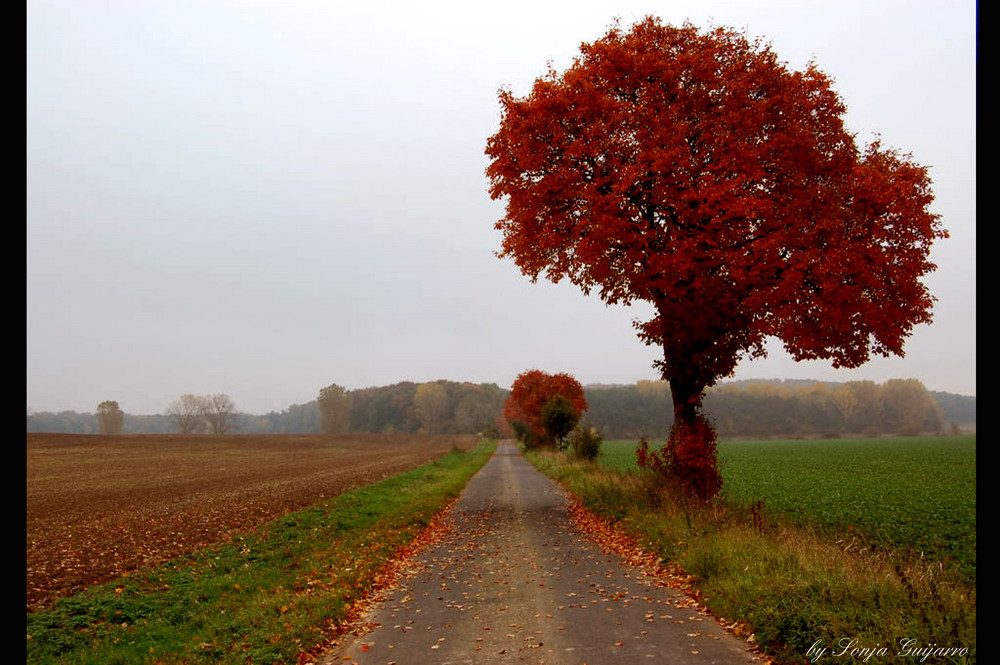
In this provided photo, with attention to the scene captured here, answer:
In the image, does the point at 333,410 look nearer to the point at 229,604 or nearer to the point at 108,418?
the point at 108,418

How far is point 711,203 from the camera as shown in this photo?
13.8 m

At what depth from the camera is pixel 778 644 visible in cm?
633

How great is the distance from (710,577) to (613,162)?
34.2ft

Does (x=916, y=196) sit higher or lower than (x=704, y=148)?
lower

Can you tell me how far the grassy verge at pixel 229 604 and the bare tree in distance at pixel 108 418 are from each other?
522 feet

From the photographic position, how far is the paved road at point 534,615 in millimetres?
6473

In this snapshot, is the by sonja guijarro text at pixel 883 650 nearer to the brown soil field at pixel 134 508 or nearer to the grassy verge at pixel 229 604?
the grassy verge at pixel 229 604

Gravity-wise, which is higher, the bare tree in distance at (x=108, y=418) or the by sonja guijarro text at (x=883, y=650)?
the by sonja guijarro text at (x=883, y=650)

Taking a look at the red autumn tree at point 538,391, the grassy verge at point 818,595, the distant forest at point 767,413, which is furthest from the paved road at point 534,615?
the distant forest at point 767,413

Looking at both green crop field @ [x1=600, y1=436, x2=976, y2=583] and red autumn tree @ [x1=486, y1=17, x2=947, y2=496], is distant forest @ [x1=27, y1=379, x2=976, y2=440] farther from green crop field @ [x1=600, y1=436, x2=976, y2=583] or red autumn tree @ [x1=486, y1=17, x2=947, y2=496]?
red autumn tree @ [x1=486, y1=17, x2=947, y2=496]

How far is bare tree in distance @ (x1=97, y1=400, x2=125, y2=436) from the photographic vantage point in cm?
14662

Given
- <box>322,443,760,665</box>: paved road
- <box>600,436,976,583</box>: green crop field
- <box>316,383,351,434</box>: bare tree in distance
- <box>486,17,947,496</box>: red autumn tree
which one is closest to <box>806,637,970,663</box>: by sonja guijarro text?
<box>322,443,760,665</box>: paved road
